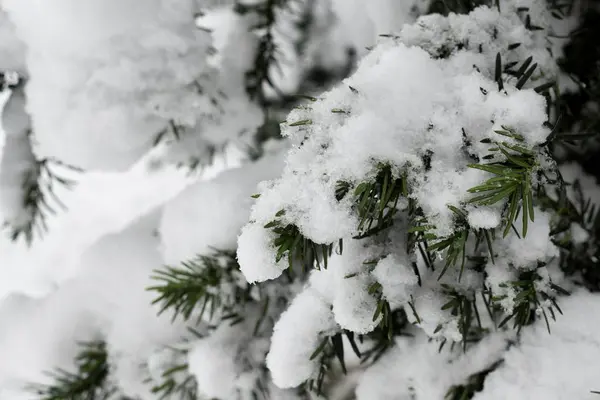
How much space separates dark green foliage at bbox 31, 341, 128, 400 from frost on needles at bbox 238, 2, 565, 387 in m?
0.61

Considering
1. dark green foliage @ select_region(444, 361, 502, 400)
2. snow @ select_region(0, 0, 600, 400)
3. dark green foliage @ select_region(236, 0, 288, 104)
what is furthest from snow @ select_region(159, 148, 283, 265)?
dark green foliage @ select_region(444, 361, 502, 400)

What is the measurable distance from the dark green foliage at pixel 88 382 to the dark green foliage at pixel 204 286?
0.35m

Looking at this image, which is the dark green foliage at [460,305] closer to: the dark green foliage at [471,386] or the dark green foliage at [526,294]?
the dark green foliage at [526,294]

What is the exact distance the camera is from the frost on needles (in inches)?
19.1

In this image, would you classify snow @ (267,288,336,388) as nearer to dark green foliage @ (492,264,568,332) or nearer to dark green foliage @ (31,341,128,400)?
dark green foliage @ (492,264,568,332)

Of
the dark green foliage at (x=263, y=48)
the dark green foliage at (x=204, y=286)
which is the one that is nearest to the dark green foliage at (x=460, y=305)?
the dark green foliage at (x=204, y=286)

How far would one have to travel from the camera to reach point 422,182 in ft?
1.64

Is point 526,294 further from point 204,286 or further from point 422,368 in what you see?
point 204,286

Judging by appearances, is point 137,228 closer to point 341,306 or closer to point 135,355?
point 135,355

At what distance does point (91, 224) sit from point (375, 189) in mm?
2584

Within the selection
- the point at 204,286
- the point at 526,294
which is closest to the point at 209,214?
the point at 204,286

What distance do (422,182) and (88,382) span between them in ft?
2.98

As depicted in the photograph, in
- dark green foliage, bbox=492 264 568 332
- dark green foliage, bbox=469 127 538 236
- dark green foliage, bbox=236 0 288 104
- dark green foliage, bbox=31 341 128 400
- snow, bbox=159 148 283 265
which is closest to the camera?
dark green foliage, bbox=469 127 538 236

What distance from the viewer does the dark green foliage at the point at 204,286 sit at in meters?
0.80
